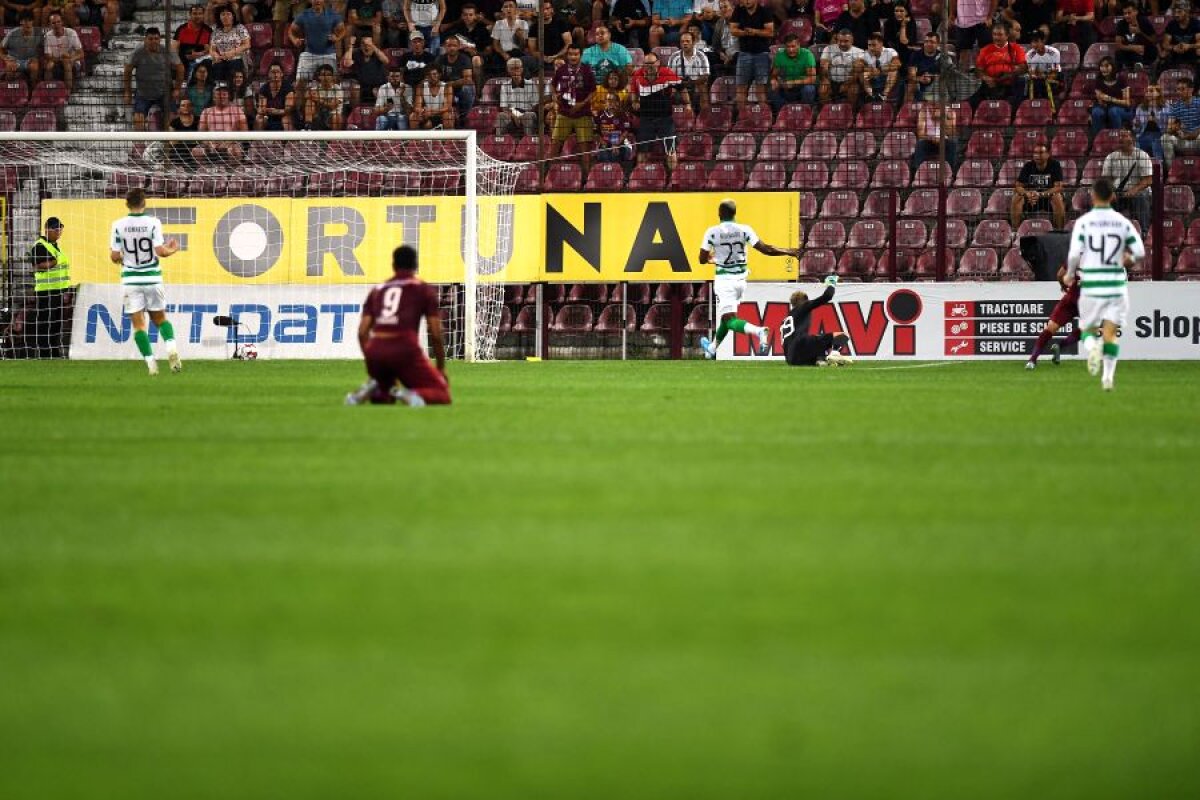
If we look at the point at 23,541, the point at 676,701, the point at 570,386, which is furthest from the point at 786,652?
the point at 570,386

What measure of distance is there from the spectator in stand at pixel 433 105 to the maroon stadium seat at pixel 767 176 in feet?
16.6

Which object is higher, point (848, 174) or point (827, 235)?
point (848, 174)

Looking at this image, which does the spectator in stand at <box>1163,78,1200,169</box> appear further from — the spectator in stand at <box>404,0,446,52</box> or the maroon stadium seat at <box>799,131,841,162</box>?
the spectator in stand at <box>404,0,446,52</box>

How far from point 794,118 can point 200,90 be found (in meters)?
9.93

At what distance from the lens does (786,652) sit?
480 cm

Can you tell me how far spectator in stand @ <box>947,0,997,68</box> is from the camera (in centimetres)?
2809

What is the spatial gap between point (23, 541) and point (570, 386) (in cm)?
1163

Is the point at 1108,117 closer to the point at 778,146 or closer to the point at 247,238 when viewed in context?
the point at 778,146

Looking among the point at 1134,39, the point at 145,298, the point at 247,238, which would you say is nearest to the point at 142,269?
the point at 145,298

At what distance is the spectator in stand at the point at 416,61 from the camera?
95.1 feet

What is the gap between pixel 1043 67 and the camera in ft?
89.9

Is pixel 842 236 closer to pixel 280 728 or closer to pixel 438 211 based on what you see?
pixel 438 211

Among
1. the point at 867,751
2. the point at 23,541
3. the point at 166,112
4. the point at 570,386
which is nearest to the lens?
the point at 867,751

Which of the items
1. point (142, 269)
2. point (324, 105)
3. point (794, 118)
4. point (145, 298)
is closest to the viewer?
point (142, 269)
